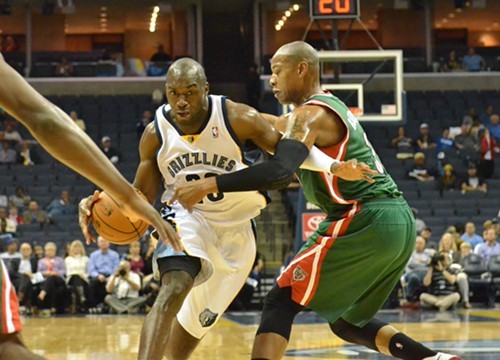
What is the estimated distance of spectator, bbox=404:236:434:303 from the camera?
13.6m

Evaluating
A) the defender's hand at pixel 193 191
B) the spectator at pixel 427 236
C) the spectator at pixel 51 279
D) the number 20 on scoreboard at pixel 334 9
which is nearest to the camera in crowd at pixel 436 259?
the spectator at pixel 427 236

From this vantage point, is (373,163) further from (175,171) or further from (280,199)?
(280,199)

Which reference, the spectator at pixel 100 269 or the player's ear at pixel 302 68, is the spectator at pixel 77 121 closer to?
the spectator at pixel 100 269

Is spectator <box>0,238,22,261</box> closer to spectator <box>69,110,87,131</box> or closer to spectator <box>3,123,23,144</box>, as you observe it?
spectator <box>69,110,87,131</box>

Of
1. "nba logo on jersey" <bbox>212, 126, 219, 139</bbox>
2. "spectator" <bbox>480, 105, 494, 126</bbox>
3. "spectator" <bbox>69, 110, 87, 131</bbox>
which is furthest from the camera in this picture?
"spectator" <bbox>480, 105, 494, 126</bbox>

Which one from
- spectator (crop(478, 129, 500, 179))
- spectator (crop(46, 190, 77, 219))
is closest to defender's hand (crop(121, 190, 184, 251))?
spectator (crop(46, 190, 77, 219))

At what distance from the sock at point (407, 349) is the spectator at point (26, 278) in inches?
361

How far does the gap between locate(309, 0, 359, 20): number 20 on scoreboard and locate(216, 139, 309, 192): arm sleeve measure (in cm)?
893

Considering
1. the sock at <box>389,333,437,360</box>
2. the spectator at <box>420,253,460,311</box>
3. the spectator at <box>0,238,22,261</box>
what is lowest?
the spectator at <box>420,253,460,311</box>

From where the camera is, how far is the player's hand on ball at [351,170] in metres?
4.46

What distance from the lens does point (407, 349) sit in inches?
192

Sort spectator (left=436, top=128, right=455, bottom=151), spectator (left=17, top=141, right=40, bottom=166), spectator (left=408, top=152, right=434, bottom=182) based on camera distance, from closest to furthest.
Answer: spectator (left=408, top=152, right=434, bottom=182) → spectator (left=17, top=141, right=40, bottom=166) → spectator (left=436, top=128, right=455, bottom=151)

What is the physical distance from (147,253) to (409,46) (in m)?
16.2

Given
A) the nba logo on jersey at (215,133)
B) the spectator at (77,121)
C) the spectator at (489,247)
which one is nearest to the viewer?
the nba logo on jersey at (215,133)
